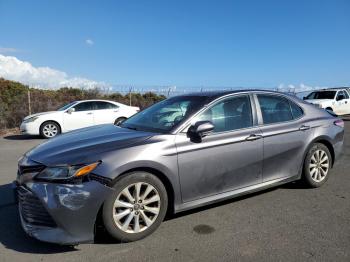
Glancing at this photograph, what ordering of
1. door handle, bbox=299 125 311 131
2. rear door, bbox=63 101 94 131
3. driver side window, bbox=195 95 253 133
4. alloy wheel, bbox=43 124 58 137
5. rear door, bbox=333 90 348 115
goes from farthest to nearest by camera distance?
rear door, bbox=333 90 348 115, rear door, bbox=63 101 94 131, alloy wheel, bbox=43 124 58 137, door handle, bbox=299 125 311 131, driver side window, bbox=195 95 253 133

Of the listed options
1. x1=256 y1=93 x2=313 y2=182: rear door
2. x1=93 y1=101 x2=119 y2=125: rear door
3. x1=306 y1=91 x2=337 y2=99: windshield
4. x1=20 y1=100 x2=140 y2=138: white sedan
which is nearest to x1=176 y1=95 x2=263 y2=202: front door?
x1=256 y1=93 x2=313 y2=182: rear door

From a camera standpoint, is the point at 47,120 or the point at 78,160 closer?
the point at 78,160

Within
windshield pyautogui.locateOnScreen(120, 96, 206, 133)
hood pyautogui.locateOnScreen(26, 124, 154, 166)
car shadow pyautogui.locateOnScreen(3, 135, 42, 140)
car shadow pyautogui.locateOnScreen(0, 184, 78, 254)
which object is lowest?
car shadow pyautogui.locateOnScreen(0, 184, 78, 254)

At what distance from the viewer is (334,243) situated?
370 cm

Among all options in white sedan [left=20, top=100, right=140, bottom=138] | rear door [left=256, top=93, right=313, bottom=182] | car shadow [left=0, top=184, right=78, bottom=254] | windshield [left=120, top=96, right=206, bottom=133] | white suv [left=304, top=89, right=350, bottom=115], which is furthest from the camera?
white suv [left=304, top=89, right=350, bottom=115]

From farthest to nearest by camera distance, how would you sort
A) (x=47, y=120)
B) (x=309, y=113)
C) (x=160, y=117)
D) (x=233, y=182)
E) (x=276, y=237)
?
(x=47, y=120) → (x=309, y=113) → (x=160, y=117) → (x=233, y=182) → (x=276, y=237)

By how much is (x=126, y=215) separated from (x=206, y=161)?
112 centimetres

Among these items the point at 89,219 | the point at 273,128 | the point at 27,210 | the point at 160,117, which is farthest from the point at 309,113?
the point at 27,210

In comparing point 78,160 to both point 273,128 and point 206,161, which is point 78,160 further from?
point 273,128

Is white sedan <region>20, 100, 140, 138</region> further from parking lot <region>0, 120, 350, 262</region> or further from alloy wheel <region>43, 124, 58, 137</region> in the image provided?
parking lot <region>0, 120, 350, 262</region>

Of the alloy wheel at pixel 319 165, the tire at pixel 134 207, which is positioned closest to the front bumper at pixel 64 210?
the tire at pixel 134 207

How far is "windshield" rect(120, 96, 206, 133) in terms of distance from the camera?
445cm

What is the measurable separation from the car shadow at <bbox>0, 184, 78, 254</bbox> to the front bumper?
221 mm

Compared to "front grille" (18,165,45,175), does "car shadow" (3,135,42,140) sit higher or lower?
lower
